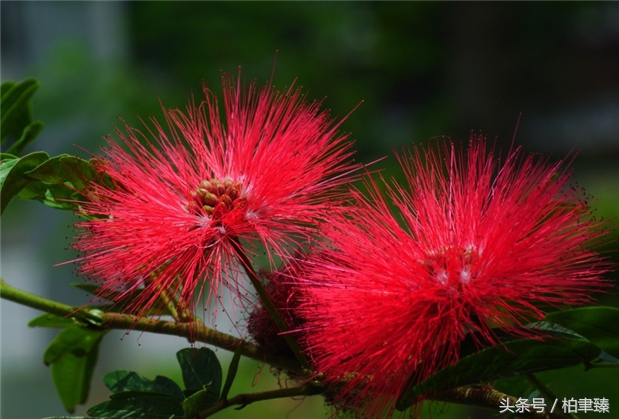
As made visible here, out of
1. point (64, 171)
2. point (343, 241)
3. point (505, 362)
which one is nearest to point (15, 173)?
point (64, 171)

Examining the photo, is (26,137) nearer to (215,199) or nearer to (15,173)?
(15,173)

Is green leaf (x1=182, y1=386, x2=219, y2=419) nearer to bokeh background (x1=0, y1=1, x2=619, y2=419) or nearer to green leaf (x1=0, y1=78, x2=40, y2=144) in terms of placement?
green leaf (x1=0, y1=78, x2=40, y2=144)

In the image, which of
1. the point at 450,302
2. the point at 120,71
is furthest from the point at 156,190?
the point at 120,71

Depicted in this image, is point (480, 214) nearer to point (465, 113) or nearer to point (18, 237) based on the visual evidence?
point (465, 113)

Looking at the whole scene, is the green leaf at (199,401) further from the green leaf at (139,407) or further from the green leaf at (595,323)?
the green leaf at (595,323)

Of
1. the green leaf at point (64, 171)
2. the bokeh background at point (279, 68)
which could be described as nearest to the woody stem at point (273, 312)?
the green leaf at point (64, 171)

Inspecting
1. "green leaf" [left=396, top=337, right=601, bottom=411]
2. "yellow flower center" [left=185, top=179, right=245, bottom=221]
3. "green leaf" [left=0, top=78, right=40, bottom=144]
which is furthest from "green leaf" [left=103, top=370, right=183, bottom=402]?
"green leaf" [left=0, top=78, right=40, bottom=144]
